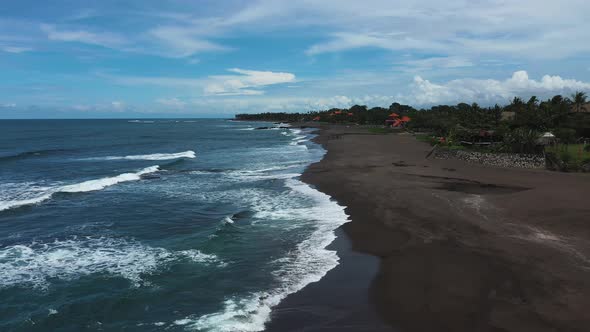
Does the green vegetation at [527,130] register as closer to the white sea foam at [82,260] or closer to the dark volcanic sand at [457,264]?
the dark volcanic sand at [457,264]

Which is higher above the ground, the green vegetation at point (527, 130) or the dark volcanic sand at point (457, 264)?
the green vegetation at point (527, 130)

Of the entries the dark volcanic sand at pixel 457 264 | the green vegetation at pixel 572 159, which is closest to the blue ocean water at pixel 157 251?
the dark volcanic sand at pixel 457 264

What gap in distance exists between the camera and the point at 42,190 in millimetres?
28031

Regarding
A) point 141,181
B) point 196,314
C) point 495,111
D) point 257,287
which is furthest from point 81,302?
point 495,111

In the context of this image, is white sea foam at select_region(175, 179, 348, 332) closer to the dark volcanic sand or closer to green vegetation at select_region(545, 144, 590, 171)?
the dark volcanic sand

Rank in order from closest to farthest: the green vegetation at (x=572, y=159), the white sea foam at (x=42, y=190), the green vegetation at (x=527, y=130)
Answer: the white sea foam at (x=42, y=190) < the green vegetation at (x=572, y=159) < the green vegetation at (x=527, y=130)

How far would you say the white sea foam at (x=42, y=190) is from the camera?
80.0 ft

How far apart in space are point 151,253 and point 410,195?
47.3ft

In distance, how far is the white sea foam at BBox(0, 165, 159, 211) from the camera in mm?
24391

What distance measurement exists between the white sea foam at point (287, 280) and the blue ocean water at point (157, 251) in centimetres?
4

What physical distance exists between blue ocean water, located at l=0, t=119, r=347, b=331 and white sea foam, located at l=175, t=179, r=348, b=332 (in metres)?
0.04

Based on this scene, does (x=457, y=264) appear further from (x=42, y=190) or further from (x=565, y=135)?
(x=565, y=135)

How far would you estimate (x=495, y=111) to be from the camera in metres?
53.9

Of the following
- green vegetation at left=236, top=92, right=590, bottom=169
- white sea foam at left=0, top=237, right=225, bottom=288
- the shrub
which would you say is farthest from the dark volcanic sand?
the shrub
